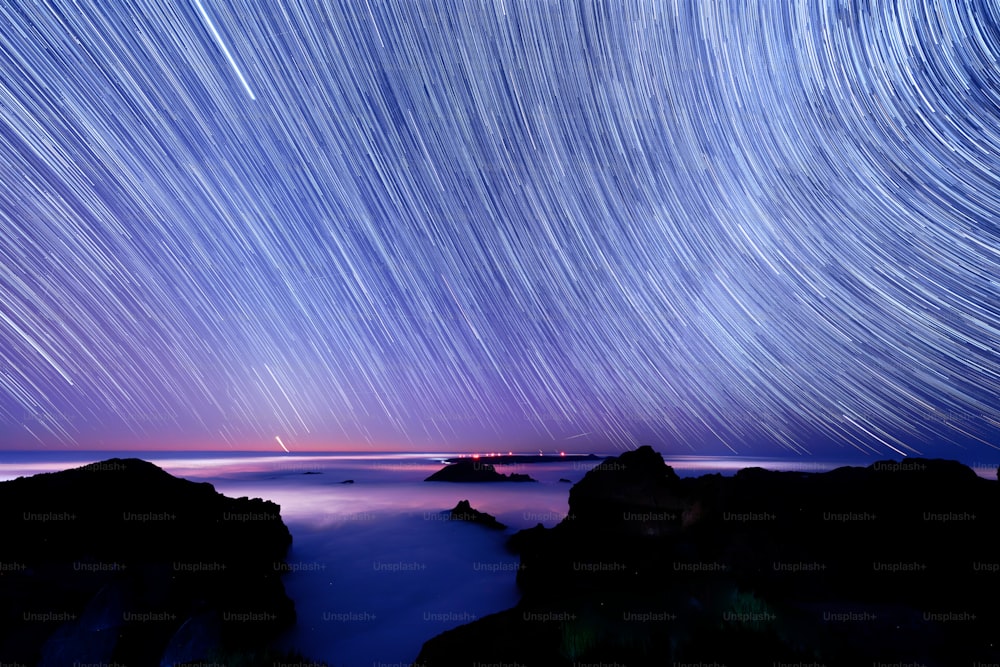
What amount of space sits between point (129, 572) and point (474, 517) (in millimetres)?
18910

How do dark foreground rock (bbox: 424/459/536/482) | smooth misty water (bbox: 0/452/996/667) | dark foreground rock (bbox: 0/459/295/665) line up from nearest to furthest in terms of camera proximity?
dark foreground rock (bbox: 0/459/295/665), smooth misty water (bbox: 0/452/996/667), dark foreground rock (bbox: 424/459/536/482)

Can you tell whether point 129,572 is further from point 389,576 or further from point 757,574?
point 757,574

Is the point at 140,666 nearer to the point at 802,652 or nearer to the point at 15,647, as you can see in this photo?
the point at 15,647

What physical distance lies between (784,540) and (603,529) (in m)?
4.48

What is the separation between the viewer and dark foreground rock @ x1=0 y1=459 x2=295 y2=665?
7898 millimetres

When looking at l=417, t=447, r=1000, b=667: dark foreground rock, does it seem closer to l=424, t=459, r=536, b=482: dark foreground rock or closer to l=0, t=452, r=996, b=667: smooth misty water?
l=0, t=452, r=996, b=667: smooth misty water

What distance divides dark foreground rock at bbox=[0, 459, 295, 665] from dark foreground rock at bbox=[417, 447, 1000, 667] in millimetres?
5181

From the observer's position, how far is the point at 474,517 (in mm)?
25844

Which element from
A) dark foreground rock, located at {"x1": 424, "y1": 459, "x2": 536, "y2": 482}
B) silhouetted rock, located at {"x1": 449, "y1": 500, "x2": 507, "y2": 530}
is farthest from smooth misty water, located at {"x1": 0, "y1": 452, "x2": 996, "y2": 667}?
dark foreground rock, located at {"x1": 424, "y1": 459, "x2": 536, "y2": 482}

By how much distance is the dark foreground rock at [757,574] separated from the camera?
246 inches

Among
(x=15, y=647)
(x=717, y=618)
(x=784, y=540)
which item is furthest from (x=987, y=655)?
(x=15, y=647)

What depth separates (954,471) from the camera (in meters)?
11.6

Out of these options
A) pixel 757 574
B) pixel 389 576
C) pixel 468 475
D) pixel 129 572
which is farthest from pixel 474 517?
pixel 468 475

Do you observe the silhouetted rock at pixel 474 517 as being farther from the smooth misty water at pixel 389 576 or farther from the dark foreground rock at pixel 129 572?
the dark foreground rock at pixel 129 572
